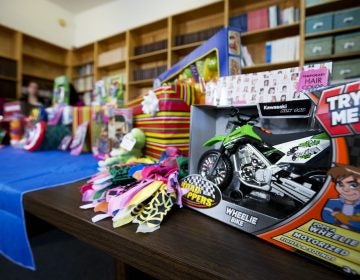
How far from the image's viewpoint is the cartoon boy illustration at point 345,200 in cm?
24

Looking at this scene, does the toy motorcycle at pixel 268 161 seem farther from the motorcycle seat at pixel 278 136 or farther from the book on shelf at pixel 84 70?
the book on shelf at pixel 84 70

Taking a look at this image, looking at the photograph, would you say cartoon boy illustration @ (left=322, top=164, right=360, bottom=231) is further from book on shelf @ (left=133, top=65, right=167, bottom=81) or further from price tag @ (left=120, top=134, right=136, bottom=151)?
book on shelf @ (left=133, top=65, right=167, bottom=81)

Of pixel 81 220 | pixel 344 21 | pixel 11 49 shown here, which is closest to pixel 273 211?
pixel 81 220

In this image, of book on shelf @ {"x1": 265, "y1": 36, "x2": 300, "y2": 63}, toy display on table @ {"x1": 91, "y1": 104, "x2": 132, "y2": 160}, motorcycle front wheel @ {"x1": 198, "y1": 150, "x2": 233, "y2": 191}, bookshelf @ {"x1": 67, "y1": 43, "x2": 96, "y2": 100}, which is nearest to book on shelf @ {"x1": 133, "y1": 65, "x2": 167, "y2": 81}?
bookshelf @ {"x1": 67, "y1": 43, "x2": 96, "y2": 100}

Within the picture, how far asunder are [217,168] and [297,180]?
153mm

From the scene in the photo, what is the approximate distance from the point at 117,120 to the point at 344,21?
1.96 metres

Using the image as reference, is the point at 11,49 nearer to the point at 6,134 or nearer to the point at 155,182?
the point at 6,134

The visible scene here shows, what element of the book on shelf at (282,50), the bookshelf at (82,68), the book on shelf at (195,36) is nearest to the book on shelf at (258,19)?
the book on shelf at (282,50)

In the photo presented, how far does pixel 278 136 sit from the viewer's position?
0.35 meters

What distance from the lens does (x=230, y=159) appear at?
0.41m

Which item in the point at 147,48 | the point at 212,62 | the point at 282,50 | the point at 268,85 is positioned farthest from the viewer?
the point at 147,48

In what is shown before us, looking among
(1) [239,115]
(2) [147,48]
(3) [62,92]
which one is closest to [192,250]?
(1) [239,115]

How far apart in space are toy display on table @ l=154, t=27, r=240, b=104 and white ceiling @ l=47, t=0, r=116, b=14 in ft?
10.4

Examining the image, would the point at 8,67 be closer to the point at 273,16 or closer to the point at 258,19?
the point at 258,19
